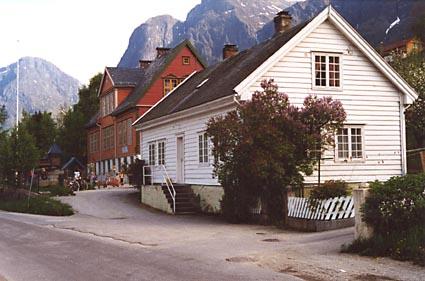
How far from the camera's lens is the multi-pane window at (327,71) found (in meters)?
23.7

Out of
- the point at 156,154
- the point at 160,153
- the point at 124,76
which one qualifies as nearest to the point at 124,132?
the point at 124,76

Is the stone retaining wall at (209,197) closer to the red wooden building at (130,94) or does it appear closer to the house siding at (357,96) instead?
the house siding at (357,96)

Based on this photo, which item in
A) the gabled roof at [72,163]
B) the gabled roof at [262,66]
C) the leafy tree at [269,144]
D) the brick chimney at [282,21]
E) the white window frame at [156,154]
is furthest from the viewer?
the gabled roof at [72,163]

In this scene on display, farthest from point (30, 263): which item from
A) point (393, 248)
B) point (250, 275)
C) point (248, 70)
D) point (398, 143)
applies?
point (398, 143)

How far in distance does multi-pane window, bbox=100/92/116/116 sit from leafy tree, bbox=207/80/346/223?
29.9 meters

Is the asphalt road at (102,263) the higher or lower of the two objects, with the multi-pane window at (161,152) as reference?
lower

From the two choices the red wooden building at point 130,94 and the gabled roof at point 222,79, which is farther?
the red wooden building at point 130,94

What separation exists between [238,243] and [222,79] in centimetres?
1228

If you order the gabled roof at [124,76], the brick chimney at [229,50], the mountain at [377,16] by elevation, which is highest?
the mountain at [377,16]

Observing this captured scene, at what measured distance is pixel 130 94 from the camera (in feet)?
153

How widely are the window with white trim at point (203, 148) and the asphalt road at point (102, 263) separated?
8.81 m

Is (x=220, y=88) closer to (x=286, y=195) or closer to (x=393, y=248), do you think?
(x=286, y=195)

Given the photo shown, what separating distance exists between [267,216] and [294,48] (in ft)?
23.4

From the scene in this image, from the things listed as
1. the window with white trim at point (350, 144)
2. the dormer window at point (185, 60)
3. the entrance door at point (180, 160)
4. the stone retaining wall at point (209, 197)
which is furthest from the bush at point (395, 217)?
the dormer window at point (185, 60)
